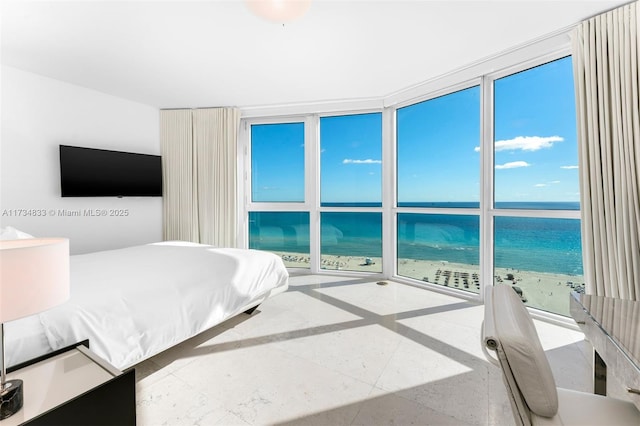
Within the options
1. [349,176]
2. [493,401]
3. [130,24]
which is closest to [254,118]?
[349,176]

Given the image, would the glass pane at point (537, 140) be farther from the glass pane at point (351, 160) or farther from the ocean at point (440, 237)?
the glass pane at point (351, 160)

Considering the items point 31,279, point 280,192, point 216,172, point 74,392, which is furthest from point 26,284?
point 280,192

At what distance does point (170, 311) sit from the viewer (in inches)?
66.1

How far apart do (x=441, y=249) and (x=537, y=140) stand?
5.22 ft

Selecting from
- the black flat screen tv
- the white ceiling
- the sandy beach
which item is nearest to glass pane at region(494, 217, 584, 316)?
the sandy beach

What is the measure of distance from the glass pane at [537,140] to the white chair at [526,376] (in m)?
2.17

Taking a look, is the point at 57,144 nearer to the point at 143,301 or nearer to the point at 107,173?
the point at 107,173

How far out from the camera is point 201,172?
4.01 metres

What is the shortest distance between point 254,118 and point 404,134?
2270 mm

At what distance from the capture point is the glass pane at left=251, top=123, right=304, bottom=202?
4203 mm

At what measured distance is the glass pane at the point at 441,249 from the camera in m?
3.20

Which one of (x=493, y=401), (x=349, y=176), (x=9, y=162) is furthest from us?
(x=349, y=176)

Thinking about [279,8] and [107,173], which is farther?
[107,173]

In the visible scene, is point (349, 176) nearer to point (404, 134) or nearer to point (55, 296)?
point (404, 134)
